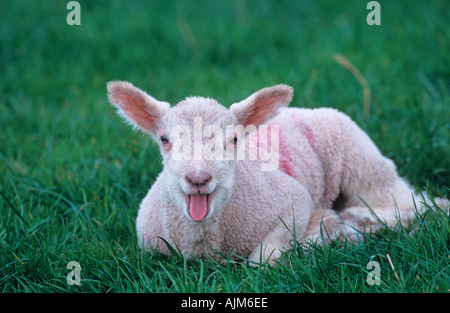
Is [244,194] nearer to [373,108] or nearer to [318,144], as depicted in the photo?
[318,144]

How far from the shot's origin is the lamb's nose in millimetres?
2619

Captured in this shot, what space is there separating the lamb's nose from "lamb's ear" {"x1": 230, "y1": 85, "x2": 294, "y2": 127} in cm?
54

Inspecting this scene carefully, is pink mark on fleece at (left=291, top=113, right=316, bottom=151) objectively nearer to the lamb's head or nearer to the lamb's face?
the lamb's head

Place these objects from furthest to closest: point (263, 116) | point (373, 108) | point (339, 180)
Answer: point (373, 108)
point (339, 180)
point (263, 116)

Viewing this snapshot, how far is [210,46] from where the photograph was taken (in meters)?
6.74

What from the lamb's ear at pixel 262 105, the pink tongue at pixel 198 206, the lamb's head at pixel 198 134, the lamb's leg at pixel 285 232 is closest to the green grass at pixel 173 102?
the lamb's leg at pixel 285 232

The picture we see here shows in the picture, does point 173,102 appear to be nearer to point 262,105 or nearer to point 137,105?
point 137,105

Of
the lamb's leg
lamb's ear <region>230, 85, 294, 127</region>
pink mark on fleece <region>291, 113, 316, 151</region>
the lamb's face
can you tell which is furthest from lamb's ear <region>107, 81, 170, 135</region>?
pink mark on fleece <region>291, 113, 316, 151</region>

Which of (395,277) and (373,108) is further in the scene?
(373,108)

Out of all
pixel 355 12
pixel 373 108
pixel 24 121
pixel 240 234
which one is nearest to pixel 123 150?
pixel 24 121

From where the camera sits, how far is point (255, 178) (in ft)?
10.9

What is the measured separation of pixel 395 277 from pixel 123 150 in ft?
8.56

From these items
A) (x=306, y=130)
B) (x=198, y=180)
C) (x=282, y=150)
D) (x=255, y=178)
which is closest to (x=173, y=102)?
(x=306, y=130)

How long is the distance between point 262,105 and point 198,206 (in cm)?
71
